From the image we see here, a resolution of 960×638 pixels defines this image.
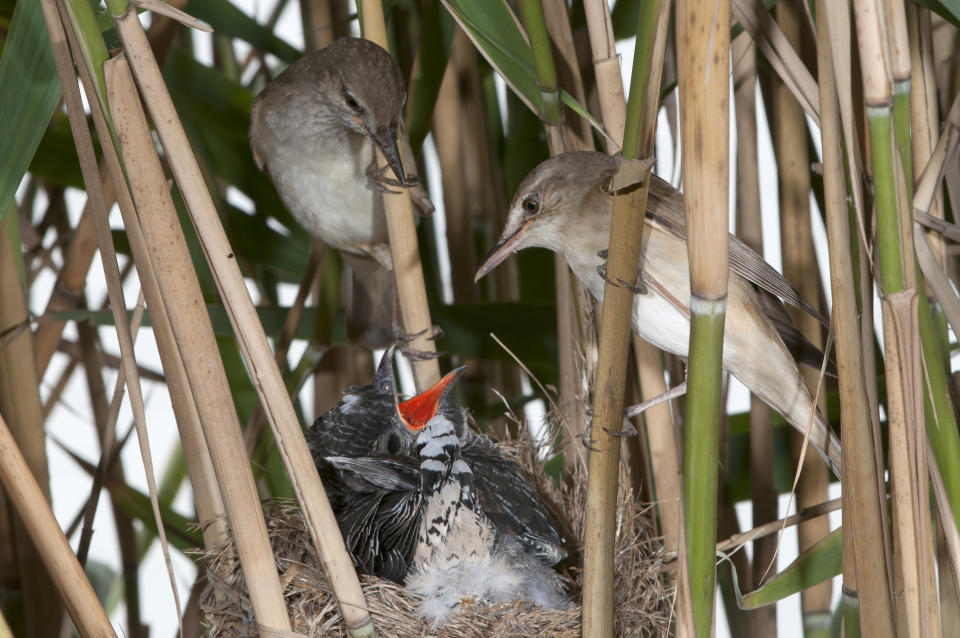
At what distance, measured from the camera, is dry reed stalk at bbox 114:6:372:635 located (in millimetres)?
655

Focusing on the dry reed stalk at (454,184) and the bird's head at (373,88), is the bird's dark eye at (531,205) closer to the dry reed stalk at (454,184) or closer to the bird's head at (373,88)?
the bird's head at (373,88)

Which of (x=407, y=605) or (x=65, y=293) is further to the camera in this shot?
(x=65, y=293)

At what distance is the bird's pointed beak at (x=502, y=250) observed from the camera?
3.21 feet

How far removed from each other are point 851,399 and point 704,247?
18 centimetres

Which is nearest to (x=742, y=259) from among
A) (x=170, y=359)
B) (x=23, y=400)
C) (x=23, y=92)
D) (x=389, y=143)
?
(x=389, y=143)

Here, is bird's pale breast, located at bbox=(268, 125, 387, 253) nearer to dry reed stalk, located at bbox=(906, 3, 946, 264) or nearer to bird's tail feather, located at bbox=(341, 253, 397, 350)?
bird's tail feather, located at bbox=(341, 253, 397, 350)

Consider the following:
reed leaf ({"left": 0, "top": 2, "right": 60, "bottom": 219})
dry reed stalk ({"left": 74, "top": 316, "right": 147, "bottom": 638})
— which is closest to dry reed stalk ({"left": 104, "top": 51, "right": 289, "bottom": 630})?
reed leaf ({"left": 0, "top": 2, "right": 60, "bottom": 219})

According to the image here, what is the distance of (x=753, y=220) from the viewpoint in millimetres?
1181

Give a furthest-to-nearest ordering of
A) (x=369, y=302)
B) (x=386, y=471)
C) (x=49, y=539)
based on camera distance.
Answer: (x=369, y=302) → (x=386, y=471) → (x=49, y=539)

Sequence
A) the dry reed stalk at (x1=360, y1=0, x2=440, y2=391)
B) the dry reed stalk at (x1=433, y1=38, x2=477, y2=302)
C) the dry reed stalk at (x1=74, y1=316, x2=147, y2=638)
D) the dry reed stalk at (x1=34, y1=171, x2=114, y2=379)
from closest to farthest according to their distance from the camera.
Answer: the dry reed stalk at (x1=360, y1=0, x2=440, y2=391), the dry reed stalk at (x1=34, y1=171, x2=114, y2=379), the dry reed stalk at (x1=433, y1=38, x2=477, y2=302), the dry reed stalk at (x1=74, y1=316, x2=147, y2=638)

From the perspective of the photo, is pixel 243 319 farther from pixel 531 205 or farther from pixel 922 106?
pixel 922 106

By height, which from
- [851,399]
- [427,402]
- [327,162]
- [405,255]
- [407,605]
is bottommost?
[407,605]

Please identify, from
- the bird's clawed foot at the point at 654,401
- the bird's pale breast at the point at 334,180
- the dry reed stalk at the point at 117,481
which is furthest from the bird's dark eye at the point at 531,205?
the dry reed stalk at the point at 117,481

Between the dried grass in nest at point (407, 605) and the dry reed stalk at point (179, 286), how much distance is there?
0.88 feet
